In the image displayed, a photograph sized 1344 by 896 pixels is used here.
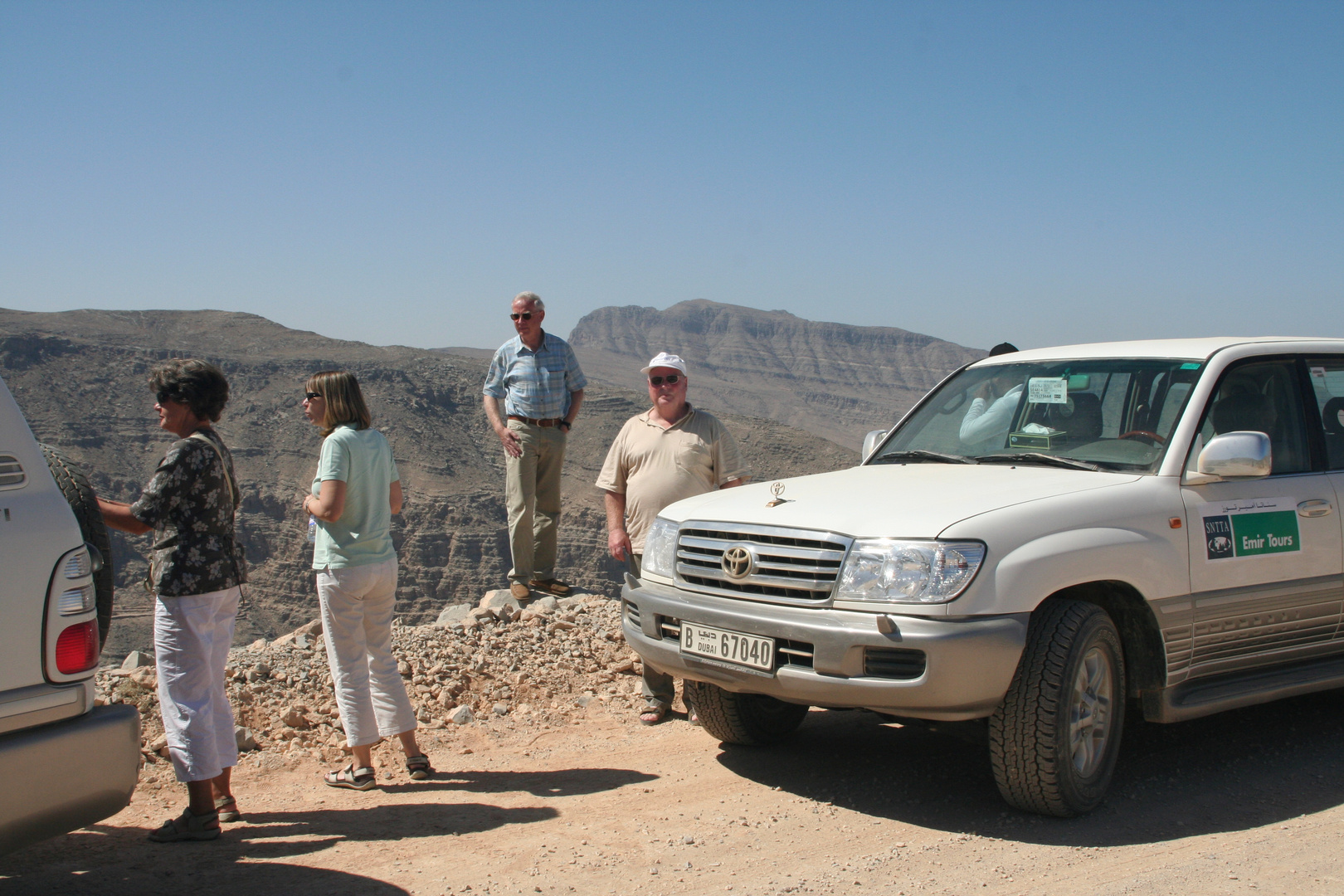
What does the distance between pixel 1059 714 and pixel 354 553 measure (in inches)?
119

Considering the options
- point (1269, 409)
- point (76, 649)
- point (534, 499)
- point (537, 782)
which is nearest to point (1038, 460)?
point (1269, 409)

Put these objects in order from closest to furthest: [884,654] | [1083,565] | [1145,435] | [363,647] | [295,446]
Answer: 1. [884,654]
2. [1083,565]
3. [1145,435]
4. [363,647]
5. [295,446]

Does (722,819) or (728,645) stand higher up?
(728,645)

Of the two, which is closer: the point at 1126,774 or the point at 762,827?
the point at 762,827

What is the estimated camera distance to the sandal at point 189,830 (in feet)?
14.1

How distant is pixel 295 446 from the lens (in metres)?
61.0

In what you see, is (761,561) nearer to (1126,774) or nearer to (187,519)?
(1126,774)

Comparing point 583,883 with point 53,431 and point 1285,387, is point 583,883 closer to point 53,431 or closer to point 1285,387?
point 1285,387

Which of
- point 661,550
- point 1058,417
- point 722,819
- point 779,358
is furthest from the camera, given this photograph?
point 779,358

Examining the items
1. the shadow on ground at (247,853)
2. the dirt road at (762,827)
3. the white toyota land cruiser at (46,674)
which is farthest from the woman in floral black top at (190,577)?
the white toyota land cruiser at (46,674)

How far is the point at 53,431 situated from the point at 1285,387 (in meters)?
61.9

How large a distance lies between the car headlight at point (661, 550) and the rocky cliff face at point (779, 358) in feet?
392

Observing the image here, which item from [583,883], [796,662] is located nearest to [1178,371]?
[796,662]

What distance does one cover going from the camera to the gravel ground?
12.5 ft
